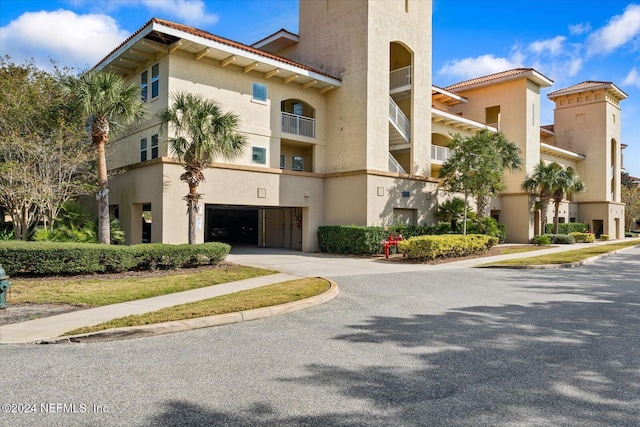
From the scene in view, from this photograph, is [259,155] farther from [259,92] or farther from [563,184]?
[563,184]

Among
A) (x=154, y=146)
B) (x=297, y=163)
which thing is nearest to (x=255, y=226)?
(x=297, y=163)

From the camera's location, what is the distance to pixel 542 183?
108 feet

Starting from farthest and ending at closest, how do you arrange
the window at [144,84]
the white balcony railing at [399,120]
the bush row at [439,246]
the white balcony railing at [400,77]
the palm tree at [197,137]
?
the white balcony railing at [400,77]
the white balcony railing at [399,120]
the window at [144,84]
the bush row at [439,246]
the palm tree at [197,137]

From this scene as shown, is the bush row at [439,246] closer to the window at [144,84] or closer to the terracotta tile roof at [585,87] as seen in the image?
the window at [144,84]

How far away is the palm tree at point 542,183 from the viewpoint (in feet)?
108

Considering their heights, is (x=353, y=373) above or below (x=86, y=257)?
below

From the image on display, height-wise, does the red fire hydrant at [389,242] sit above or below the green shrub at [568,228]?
below

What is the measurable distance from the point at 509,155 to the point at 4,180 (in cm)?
2480

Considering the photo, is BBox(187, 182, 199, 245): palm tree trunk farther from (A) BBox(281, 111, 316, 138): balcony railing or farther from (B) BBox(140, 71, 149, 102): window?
(A) BBox(281, 111, 316, 138): balcony railing

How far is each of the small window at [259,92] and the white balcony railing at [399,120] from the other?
691 centimetres

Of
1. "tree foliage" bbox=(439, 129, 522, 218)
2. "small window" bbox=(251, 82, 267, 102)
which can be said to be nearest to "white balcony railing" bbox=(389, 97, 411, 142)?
"tree foliage" bbox=(439, 129, 522, 218)

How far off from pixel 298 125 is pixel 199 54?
6177 millimetres

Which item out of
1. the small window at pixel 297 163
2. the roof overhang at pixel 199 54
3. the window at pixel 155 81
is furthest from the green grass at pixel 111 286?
the small window at pixel 297 163

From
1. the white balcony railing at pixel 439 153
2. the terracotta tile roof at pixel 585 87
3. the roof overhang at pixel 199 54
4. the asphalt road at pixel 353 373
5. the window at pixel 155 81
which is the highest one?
the terracotta tile roof at pixel 585 87
